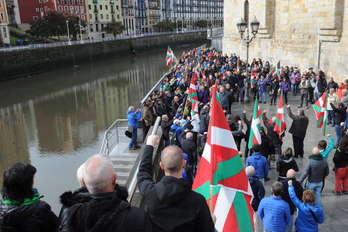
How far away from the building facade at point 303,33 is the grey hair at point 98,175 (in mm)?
13627

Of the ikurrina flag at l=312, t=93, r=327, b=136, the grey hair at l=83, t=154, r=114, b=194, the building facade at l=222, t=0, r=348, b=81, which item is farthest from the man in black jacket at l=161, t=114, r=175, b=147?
the building facade at l=222, t=0, r=348, b=81

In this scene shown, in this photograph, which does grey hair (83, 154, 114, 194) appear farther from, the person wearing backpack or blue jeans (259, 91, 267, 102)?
blue jeans (259, 91, 267, 102)

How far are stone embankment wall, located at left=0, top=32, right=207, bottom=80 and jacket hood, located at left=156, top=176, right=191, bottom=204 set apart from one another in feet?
112

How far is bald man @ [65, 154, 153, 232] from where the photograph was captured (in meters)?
1.86

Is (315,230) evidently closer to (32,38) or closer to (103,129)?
(103,129)

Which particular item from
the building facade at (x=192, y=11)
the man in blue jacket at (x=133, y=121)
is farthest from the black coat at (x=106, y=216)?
the building facade at (x=192, y=11)

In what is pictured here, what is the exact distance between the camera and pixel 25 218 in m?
2.42

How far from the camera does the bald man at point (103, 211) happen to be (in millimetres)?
1859

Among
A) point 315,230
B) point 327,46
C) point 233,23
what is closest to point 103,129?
point 327,46

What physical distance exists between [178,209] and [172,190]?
0.41 ft

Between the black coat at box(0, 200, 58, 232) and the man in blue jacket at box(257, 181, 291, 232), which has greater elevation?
the black coat at box(0, 200, 58, 232)

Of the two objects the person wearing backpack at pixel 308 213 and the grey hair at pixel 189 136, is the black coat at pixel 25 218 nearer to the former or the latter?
the person wearing backpack at pixel 308 213

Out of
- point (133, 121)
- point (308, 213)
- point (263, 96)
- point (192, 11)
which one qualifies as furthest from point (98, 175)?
point (192, 11)

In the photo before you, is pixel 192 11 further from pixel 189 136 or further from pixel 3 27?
pixel 189 136
